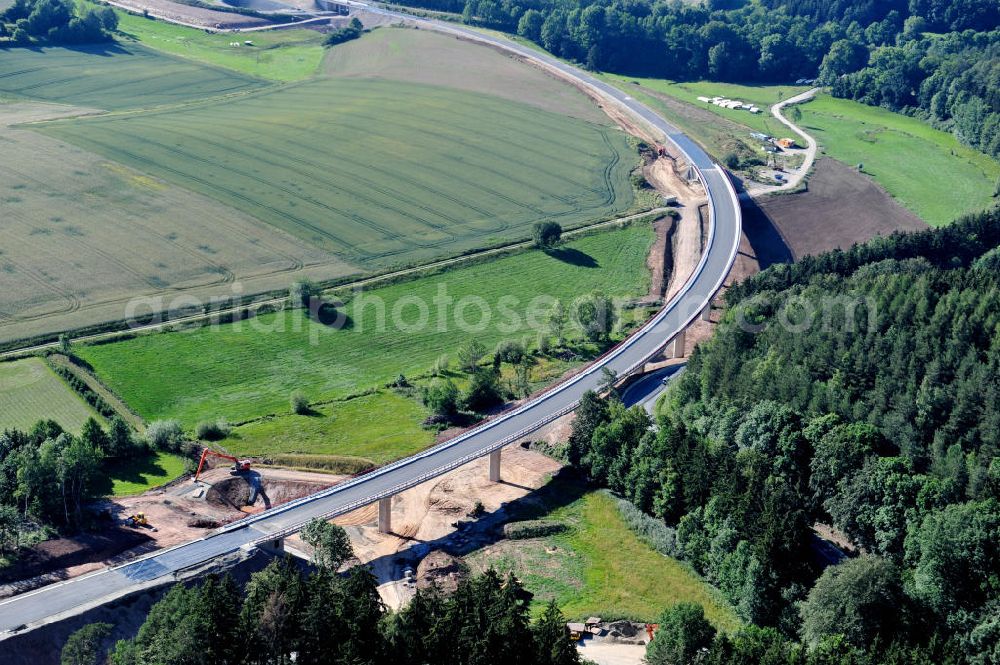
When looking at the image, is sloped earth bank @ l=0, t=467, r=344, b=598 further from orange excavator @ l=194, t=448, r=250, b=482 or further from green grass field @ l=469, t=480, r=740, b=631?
green grass field @ l=469, t=480, r=740, b=631

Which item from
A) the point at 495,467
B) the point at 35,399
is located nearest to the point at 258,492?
the point at 495,467

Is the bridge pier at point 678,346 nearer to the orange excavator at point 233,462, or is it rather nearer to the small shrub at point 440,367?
the small shrub at point 440,367

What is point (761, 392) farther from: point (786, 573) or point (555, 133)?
point (555, 133)

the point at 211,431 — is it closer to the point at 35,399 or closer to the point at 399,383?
the point at 35,399

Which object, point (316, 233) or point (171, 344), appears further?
point (316, 233)

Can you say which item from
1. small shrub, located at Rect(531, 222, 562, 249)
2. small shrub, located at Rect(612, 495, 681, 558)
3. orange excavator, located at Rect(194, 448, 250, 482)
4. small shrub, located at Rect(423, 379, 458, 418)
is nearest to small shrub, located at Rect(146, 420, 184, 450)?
orange excavator, located at Rect(194, 448, 250, 482)

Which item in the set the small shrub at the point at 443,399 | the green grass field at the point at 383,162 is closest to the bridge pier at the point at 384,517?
the small shrub at the point at 443,399

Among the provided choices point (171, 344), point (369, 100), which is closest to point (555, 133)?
point (369, 100)
